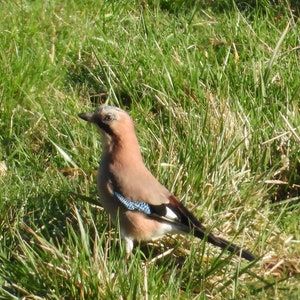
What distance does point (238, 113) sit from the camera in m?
5.47

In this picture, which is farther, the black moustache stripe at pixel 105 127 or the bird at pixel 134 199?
the black moustache stripe at pixel 105 127

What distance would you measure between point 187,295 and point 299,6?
346 centimetres

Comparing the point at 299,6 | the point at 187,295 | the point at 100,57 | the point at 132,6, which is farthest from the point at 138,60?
the point at 187,295

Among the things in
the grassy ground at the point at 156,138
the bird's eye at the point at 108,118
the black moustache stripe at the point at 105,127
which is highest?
the bird's eye at the point at 108,118

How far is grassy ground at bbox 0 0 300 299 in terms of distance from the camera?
4297 millimetres

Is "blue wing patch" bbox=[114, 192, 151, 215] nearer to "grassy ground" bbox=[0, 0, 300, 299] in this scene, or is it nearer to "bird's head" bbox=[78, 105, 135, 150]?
"grassy ground" bbox=[0, 0, 300, 299]

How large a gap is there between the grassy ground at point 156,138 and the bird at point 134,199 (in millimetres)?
92

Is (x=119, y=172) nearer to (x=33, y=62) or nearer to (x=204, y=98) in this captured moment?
(x=204, y=98)

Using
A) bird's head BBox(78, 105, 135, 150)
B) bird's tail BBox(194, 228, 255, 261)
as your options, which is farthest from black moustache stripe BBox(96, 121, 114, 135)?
bird's tail BBox(194, 228, 255, 261)

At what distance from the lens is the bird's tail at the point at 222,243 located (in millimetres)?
4401

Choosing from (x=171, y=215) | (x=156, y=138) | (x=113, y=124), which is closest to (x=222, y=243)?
(x=171, y=215)

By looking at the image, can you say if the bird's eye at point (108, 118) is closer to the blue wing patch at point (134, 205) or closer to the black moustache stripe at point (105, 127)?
the black moustache stripe at point (105, 127)

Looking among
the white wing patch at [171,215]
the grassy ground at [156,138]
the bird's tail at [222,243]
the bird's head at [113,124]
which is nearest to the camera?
the grassy ground at [156,138]

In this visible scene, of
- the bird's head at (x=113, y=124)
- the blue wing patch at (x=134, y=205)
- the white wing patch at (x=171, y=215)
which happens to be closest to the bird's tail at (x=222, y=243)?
the white wing patch at (x=171, y=215)
